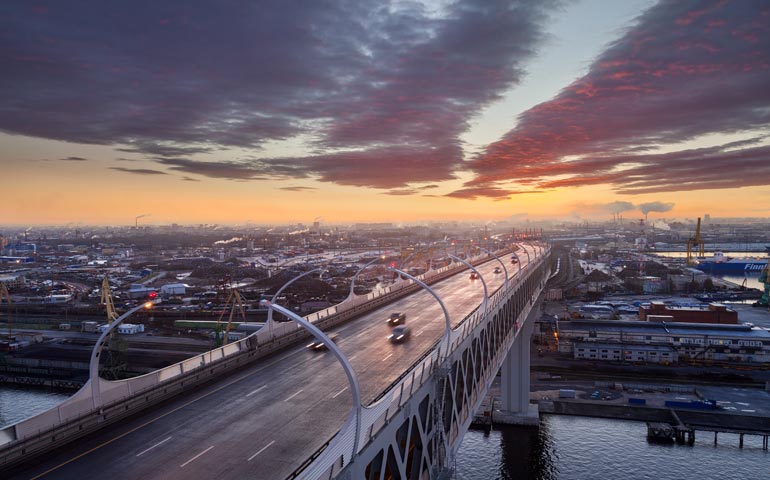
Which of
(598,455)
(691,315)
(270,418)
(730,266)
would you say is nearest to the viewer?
(270,418)

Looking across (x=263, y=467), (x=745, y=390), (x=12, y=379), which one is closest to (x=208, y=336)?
(x=12, y=379)

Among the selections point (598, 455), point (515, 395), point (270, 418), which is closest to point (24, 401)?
point (515, 395)

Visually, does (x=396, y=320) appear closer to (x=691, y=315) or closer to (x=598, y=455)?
(x=598, y=455)

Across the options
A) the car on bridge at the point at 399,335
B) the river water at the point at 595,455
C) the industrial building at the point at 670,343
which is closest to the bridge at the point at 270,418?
the car on bridge at the point at 399,335

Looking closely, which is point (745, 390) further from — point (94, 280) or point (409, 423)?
point (94, 280)

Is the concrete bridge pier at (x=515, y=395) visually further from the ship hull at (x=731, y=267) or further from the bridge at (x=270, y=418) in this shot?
the ship hull at (x=731, y=267)

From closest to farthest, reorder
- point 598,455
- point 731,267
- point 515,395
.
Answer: point 598,455, point 515,395, point 731,267
